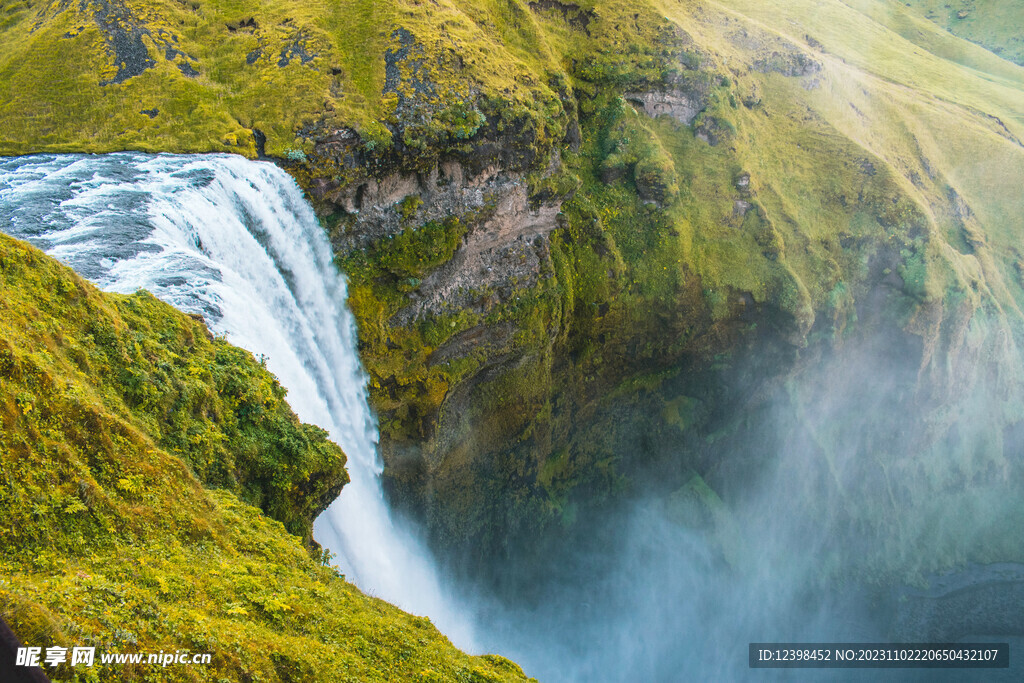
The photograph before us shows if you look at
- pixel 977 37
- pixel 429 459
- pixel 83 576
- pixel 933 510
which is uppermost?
pixel 977 37

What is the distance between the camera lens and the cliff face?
68.2 feet

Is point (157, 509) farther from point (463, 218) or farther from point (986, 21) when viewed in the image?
point (986, 21)

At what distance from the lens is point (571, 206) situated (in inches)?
1076

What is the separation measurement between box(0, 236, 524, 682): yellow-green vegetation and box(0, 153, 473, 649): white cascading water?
2.46 m

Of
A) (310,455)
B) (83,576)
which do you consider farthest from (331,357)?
(83,576)

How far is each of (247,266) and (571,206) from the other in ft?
49.4

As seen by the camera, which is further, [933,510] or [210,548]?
[933,510]

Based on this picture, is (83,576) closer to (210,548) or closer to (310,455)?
(210,548)

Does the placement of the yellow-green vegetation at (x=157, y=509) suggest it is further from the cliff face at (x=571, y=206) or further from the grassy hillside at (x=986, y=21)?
the grassy hillside at (x=986, y=21)

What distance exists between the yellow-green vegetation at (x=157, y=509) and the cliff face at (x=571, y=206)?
9.32m

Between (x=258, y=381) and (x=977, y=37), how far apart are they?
3561 inches

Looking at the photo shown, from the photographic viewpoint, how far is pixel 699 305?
28594 millimetres

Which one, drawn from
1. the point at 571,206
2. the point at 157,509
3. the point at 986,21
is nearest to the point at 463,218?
the point at 571,206

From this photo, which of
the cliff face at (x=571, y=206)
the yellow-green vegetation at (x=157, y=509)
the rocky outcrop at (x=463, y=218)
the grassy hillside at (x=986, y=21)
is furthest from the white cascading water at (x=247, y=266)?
the grassy hillside at (x=986, y=21)
